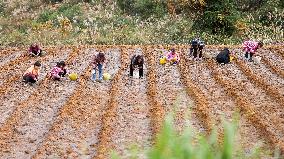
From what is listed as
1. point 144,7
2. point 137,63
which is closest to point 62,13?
point 144,7

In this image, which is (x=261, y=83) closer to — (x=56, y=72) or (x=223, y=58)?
(x=223, y=58)

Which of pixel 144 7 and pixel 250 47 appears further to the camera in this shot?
pixel 144 7

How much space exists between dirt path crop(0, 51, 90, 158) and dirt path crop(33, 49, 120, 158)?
19 centimetres

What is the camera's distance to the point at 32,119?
29.5ft

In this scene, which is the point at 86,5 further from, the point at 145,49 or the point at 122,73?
the point at 122,73

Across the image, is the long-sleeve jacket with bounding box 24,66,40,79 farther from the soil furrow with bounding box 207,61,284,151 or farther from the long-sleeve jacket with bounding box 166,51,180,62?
the soil furrow with bounding box 207,61,284,151

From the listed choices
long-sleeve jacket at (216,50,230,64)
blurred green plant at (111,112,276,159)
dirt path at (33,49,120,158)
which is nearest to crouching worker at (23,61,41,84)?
dirt path at (33,49,120,158)

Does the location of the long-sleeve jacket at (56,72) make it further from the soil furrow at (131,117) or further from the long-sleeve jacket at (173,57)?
the long-sleeve jacket at (173,57)

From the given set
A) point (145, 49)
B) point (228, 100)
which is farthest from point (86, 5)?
point (228, 100)

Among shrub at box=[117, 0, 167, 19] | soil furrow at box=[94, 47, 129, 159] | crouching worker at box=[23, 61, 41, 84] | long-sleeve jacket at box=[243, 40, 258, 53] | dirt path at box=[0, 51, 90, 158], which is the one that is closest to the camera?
soil furrow at box=[94, 47, 129, 159]

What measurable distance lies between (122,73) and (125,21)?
8.56 meters

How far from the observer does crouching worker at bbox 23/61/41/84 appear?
11.6m

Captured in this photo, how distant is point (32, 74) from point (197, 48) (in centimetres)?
499

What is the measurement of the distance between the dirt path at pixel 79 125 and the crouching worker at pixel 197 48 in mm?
3309
